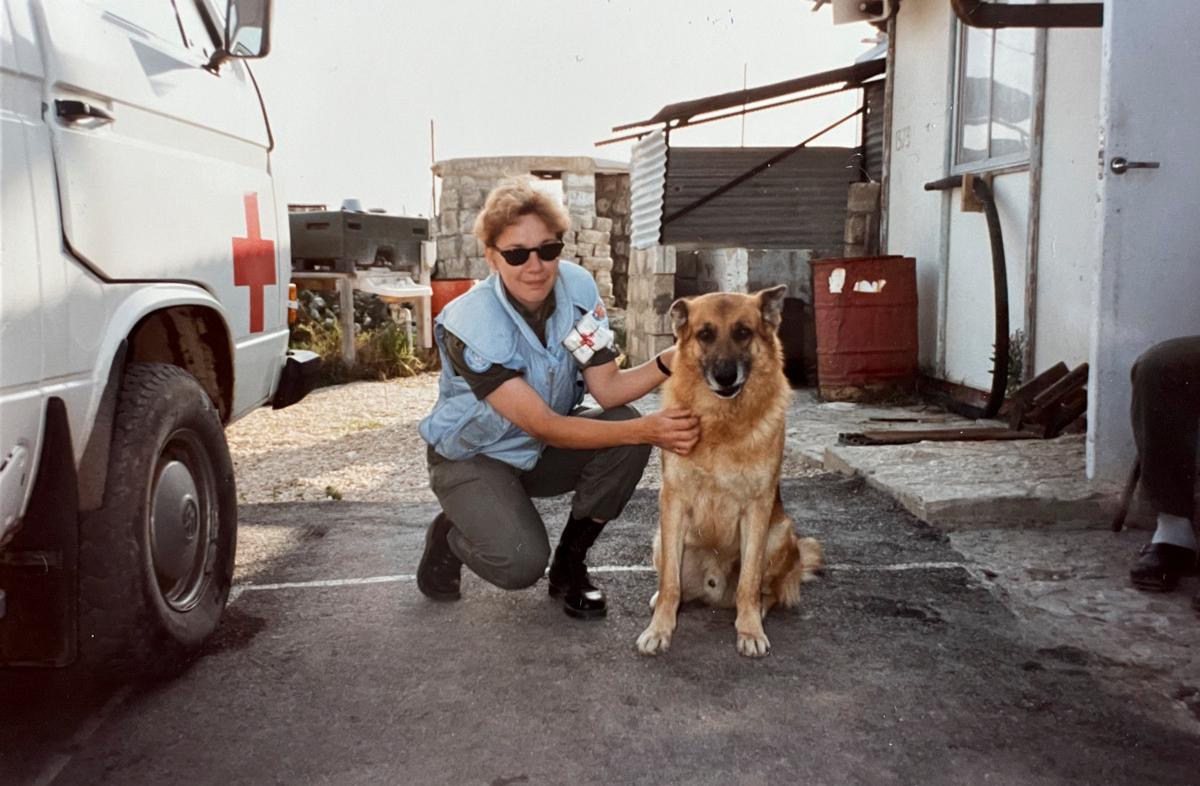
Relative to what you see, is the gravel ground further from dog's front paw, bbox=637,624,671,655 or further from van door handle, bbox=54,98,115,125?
van door handle, bbox=54,98,115,125

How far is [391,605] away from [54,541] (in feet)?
4.71

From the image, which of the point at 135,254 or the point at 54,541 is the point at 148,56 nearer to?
the point at 135,254

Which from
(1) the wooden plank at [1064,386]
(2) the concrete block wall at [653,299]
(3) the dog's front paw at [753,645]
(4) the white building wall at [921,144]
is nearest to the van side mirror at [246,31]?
(3) the dog's front paw at [753,645]

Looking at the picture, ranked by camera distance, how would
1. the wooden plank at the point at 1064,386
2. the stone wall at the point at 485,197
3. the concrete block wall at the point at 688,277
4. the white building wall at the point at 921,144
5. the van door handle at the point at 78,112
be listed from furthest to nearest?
the stone wall at the point at 485,197
the concrete block wall at the point at 688,277
the white building wall at the point at 921,144
the wooden plank at the point at 1064,386
the van door handle at the point at 78,112

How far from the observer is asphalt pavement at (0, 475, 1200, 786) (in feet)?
7.53

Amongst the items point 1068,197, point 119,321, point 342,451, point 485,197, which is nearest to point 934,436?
point 1068,197

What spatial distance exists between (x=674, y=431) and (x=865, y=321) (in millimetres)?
4730

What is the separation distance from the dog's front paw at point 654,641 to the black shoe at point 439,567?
0.77 meters

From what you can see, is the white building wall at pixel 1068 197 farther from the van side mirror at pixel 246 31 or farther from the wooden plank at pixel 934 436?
the van side mirror at pixel 246 31

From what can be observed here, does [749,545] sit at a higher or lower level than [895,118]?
lower

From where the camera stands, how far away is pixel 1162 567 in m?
3.41

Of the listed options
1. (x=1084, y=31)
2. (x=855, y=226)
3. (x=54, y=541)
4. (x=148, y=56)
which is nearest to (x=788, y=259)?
(x=855, y=226)

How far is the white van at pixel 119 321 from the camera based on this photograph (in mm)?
2010

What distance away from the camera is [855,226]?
9047 mm
